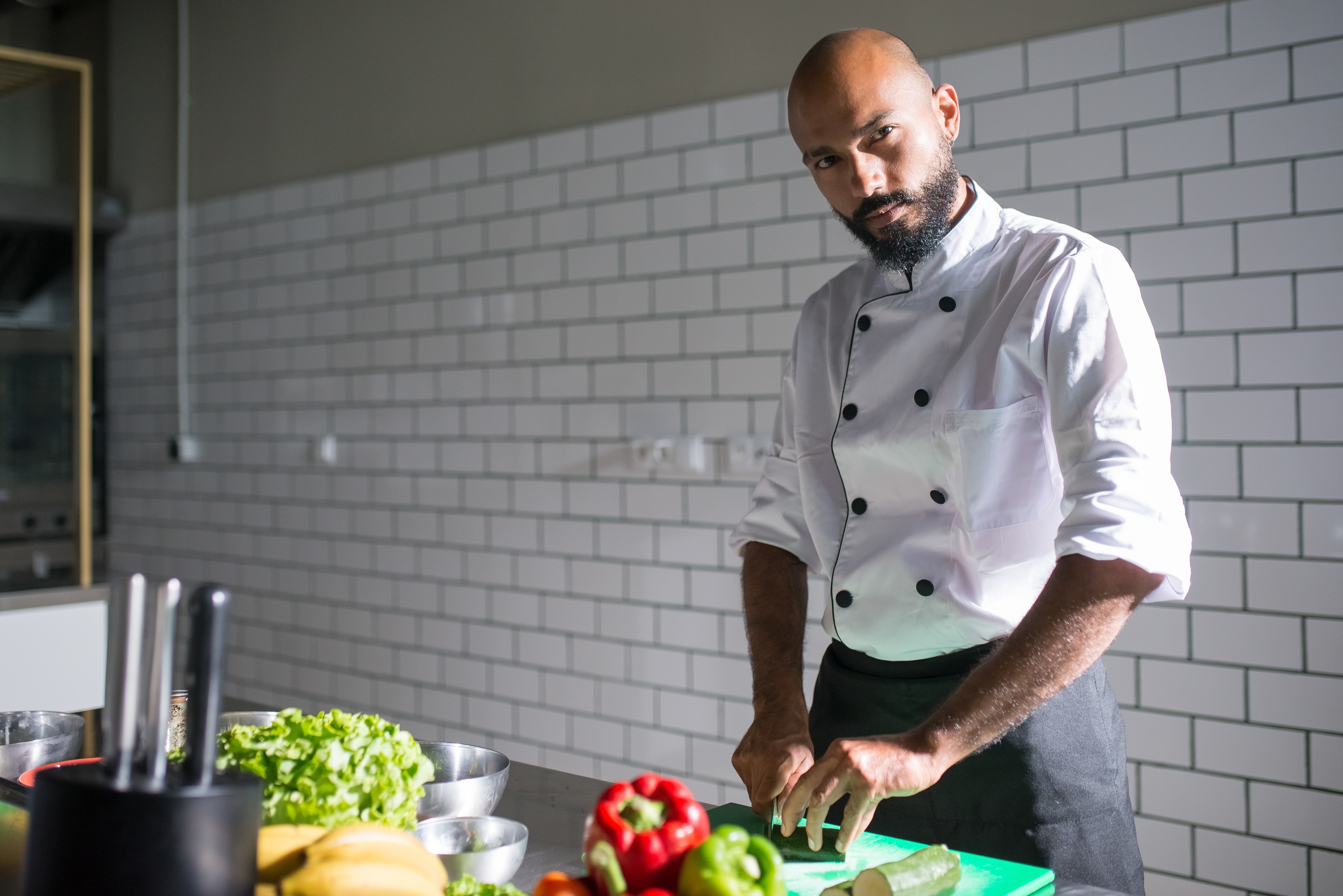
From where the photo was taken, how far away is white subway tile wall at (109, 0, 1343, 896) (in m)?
2.14

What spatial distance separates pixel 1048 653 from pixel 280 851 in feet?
2.73

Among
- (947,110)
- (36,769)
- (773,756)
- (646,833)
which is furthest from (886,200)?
(36,769)

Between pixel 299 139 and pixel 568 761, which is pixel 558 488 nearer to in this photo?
pixel 568 761

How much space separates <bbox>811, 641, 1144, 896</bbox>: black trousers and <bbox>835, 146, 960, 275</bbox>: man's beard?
22.4 inches

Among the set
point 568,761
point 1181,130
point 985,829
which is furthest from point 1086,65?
point 568,761

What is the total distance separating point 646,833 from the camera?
853 millimetres

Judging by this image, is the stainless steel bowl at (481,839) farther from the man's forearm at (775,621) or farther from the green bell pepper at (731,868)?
the man's forearm at (775,621)

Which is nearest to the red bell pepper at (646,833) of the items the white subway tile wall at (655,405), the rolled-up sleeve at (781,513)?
the rolled-up sleeve at (781,513)

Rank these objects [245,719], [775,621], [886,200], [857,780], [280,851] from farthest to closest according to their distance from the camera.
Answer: [775,621] → [886,200] → [245,719] → [857,780] → [280,851]

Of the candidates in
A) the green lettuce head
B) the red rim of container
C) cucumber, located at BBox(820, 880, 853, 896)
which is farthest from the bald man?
the red rim of container

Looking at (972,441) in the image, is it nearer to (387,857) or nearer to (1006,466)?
(1006,466)

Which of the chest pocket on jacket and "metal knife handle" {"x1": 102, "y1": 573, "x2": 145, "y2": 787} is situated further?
the chest pocket on jacket

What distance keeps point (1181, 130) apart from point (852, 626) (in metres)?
1.30

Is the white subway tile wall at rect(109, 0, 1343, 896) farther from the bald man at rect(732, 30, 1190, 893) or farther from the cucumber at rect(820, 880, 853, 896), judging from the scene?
the cucumber at rect(820, 880, 853, 896)
